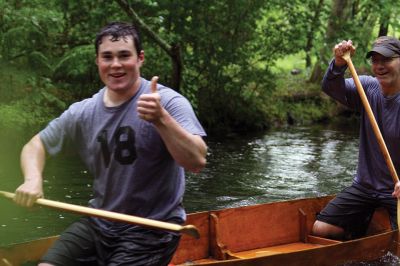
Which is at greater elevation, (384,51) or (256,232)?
(384,51)

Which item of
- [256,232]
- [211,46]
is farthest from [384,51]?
[211,46]

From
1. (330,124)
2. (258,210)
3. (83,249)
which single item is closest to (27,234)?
(258,210)

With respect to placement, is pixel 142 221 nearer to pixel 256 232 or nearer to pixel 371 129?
pixel 371 129

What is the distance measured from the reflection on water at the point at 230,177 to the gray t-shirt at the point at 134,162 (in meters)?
4.07

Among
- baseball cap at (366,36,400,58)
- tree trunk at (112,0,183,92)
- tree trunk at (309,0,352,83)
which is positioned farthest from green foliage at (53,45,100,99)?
baseball cap at (366,36,400,58)

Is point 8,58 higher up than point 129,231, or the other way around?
Result: point 8,58

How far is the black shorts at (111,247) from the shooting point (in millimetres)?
3553

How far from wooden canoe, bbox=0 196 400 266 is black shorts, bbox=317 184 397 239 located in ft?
0.69

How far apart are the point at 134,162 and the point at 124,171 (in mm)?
83

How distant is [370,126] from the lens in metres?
6.19

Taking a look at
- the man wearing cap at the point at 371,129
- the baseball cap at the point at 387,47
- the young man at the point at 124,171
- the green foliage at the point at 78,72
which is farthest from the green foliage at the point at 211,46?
the young man at the point at 124,171

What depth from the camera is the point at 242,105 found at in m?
17.4

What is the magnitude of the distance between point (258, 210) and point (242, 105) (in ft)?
34.4

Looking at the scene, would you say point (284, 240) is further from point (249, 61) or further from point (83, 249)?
point (249, 61)
